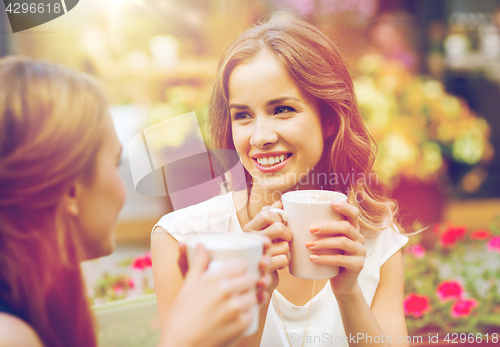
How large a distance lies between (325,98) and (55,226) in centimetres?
52

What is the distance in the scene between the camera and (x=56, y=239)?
1.45 ft

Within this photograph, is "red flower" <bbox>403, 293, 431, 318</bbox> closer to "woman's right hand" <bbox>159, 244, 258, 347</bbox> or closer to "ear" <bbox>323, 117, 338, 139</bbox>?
"ear" <bbox>323, 117, 338, 139</bbox>

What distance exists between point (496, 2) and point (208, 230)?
2.42 meters

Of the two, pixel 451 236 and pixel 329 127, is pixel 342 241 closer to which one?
pixel 329 127

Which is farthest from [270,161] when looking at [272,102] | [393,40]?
[393,40]

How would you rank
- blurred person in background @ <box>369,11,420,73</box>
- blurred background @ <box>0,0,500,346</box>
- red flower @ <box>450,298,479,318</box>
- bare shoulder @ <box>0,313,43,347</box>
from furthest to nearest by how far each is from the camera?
blurred person in background @ <box>369,11,420,73</box>, red flower @ <box>450,298,479,318</box>, blurred background @ <box>0,0,500,346</box>, bare shoulder @ <box>0,313,43,347</box>

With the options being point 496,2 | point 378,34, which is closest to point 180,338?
point 378,34

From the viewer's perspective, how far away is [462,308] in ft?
3.49

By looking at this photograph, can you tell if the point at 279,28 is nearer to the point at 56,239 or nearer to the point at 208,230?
the point at 208,230

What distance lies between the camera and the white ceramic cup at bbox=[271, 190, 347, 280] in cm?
60

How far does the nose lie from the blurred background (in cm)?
12

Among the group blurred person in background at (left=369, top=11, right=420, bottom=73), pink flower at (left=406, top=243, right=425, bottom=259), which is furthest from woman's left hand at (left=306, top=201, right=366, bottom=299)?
blurred person in background at (left=369, top=11, right=420, bottom=73)

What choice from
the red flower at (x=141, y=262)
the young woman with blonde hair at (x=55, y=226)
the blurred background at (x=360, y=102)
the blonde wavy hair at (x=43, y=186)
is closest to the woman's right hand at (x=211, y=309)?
the young woman with blonde hair at (x=55, y=226)

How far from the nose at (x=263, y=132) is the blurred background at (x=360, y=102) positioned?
4.7 inches
